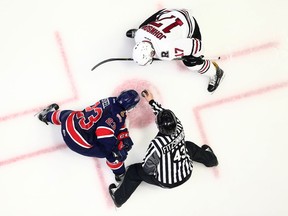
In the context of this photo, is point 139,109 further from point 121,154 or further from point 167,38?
point 167,38

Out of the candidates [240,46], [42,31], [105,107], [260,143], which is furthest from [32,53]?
[260,143]

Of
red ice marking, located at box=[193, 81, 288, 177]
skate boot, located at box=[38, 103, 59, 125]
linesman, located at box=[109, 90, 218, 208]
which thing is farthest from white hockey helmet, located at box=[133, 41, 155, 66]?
skate boot, located at box=[38, 103, 59, 125]

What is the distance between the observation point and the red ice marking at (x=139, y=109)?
391 centimetres

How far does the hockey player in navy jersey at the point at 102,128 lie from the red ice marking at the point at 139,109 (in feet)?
0.87

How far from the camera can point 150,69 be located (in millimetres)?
3963

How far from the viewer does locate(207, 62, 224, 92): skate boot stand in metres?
3.90

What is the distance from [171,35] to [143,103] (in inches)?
33.9

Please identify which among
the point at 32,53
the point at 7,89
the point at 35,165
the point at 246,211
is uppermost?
the point at 32,53

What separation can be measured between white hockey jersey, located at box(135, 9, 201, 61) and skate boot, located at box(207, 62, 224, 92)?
49cm

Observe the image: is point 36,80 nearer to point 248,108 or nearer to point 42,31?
point 42,31

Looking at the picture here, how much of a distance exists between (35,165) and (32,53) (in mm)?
1168

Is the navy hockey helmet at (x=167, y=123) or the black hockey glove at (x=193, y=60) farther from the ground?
the black hockey glove at (x=193, y=60)

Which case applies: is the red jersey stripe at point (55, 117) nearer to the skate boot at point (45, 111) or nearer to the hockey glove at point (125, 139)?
the skate boot at point (45, 111)

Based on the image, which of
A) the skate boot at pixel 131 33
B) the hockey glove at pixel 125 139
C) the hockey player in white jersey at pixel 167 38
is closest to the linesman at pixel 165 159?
the hockey glove at pixel 125 139
